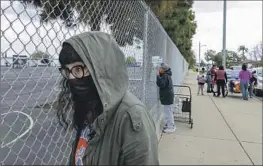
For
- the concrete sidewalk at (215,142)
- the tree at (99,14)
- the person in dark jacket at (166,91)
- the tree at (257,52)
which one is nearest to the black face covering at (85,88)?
the tree at (99,14)

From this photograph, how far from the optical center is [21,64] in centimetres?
175

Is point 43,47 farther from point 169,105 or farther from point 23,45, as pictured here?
point 169,105

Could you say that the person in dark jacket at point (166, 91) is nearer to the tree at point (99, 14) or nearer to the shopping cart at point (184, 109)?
the shopping cart at point (184, 109)

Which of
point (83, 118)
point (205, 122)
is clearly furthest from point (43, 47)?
point (205, 122)

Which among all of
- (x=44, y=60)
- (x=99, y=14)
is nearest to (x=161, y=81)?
(x=99, y=14)

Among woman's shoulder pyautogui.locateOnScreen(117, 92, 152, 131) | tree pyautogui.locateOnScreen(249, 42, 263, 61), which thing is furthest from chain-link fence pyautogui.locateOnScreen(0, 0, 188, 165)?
tree pyautogui.locateOnScreen(249, 42, 263, 61)

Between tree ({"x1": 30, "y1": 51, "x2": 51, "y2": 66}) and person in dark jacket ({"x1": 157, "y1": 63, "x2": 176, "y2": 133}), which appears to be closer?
tree ({"x1": 30, "y1": 51, "x2": 51, "y2": 66})

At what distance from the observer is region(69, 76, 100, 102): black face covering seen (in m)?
1.51

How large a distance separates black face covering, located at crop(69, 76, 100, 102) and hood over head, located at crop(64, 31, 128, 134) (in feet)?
0.23

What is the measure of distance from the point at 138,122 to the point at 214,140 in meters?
6.49

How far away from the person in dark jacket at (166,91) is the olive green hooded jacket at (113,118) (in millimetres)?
5705

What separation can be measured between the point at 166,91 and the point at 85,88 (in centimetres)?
602

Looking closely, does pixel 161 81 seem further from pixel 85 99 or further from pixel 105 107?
pixel 105 107

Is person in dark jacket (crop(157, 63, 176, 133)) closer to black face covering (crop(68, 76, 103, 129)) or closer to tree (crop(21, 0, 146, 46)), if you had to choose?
tree (crop(21, 0, 146, 46))
